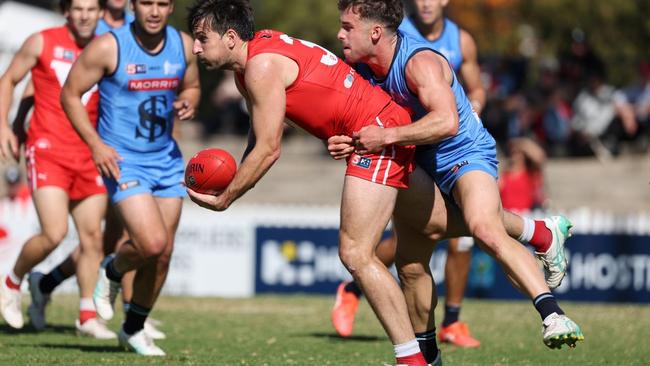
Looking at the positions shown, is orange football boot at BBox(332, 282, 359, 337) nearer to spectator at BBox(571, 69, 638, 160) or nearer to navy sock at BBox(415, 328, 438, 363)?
navy sock at BBox(415, 328, 438, 363)

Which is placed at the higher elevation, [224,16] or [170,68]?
[224,16]

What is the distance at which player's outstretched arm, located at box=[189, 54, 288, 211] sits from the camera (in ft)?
21.9

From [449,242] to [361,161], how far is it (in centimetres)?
275

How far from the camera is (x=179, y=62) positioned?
8656 millimetres

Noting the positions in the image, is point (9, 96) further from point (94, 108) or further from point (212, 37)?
point (212, 37)

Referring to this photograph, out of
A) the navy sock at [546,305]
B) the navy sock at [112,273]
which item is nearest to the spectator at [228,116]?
the navy sock at [112,273]

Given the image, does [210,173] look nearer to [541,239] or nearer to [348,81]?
[348,81]

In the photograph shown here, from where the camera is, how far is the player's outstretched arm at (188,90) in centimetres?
865

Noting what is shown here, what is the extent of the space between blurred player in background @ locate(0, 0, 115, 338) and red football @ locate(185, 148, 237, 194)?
2.73 metres

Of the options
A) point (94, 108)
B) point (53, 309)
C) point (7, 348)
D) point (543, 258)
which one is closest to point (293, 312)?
point (53, 309)

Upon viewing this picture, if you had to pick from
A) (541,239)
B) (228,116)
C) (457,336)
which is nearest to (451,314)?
(457,336)

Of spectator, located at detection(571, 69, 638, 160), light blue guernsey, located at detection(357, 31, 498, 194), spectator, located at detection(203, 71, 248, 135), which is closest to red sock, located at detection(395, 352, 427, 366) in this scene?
light blue guernsey, located at detection(357, 31, 498, 194)

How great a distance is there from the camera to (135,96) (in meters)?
8.47

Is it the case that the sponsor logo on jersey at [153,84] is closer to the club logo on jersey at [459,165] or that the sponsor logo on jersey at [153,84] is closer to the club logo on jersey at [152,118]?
the club logo on jersey at [152,118]
